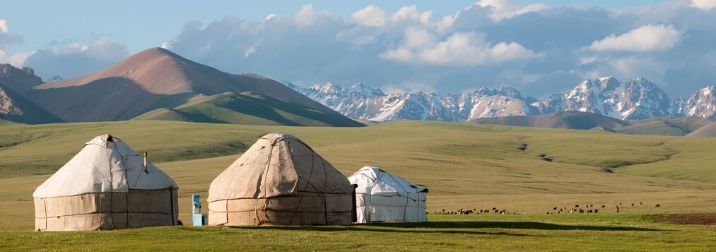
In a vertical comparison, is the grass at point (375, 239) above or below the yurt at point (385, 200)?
below

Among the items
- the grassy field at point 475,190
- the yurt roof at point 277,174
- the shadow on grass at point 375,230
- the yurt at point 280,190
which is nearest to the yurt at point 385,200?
the grassy field at point 475,190

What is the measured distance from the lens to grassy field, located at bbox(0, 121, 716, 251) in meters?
35.4

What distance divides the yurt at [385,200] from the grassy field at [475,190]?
1.76 metres

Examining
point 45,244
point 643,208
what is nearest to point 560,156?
point 643,208

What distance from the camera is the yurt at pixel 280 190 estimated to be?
42812mm

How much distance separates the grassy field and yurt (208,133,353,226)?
209 cm

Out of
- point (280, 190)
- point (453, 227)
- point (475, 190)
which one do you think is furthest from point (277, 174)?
point (475, 190)

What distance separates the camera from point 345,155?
13775 centimetres

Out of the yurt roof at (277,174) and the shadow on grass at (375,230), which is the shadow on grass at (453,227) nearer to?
the shadow on grass at (375,230)

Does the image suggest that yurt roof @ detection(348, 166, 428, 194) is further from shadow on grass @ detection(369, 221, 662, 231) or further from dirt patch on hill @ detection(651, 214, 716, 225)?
dirt patch on hill @ detection(651, 214, 716, 225)

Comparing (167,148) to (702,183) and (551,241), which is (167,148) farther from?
(551,241)

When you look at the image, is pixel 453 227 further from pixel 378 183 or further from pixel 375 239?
pixel 375 239

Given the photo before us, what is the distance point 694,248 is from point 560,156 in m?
137

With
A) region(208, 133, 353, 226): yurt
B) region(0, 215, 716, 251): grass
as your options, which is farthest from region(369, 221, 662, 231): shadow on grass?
region(208, 133, 353, 226): yurt
